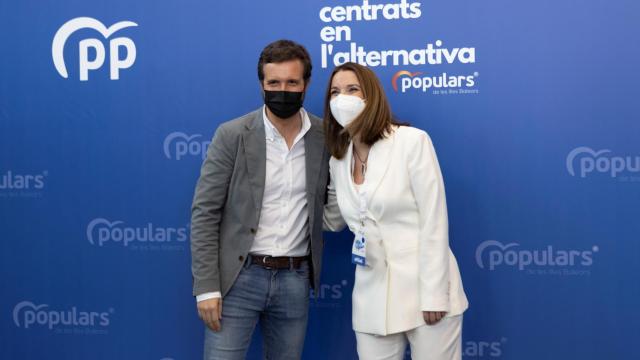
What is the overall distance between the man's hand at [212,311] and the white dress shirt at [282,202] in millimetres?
26

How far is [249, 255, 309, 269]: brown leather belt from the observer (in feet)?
7.32

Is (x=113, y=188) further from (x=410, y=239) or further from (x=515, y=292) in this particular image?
(x=515, y=292)

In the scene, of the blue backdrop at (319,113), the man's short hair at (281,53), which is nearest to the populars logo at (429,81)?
the blue backdrop at (319,113)

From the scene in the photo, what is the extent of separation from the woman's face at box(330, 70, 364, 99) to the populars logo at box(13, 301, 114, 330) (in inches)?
65.2

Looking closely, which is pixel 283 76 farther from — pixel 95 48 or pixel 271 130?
pixel 95 48

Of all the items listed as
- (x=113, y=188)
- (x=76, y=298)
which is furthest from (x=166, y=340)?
(x=113, y=188)

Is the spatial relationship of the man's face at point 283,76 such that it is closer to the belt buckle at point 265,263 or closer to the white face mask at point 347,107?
the white face mask at point 347,107

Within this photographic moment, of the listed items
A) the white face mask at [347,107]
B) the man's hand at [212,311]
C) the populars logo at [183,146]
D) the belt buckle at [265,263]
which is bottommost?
the man's hand at [212,311]

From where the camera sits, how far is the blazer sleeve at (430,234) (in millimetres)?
1976

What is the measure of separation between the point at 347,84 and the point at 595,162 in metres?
1.18

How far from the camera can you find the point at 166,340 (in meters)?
2.96

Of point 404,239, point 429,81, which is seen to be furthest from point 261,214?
point 429,81

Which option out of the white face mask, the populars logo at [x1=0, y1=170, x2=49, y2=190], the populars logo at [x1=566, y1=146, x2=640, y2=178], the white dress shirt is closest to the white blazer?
the white face mask

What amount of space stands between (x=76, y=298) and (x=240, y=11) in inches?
63.3
